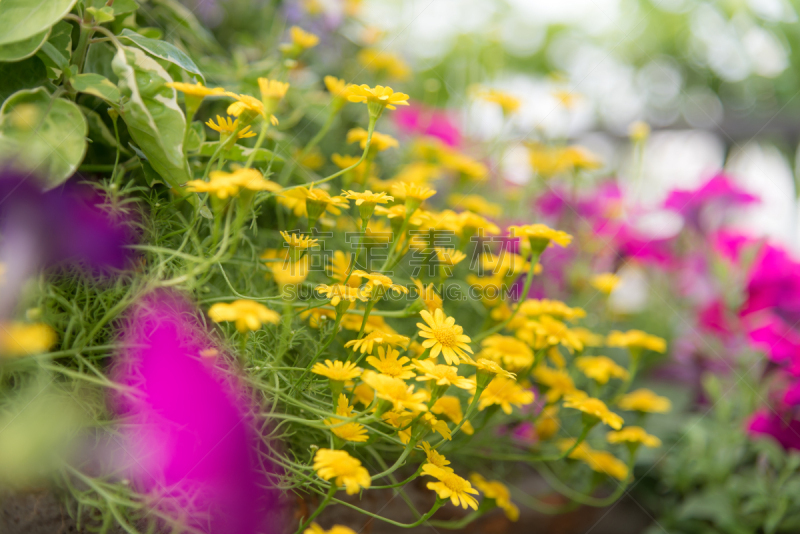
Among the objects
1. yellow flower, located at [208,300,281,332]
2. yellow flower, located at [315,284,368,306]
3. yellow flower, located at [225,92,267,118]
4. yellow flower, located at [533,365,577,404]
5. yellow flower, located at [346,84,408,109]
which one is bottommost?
yellow flower, located at [533,365,577,404]

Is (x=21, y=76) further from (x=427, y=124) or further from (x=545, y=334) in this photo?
(x=427, y=124)

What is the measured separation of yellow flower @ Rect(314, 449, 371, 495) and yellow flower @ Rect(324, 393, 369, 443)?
0.10 feet

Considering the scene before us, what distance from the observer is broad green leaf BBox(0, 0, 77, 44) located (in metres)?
0.35

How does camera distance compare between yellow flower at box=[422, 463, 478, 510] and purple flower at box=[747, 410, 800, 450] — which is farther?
purple flower at box=[747, 410, 800, 450]

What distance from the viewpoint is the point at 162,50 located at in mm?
395

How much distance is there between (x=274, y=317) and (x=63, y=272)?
17cm

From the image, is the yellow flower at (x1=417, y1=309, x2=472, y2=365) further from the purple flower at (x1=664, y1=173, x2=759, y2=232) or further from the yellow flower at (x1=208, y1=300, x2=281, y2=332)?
the purple flower at (x1=664, y1=173, x2=759, y2=232)

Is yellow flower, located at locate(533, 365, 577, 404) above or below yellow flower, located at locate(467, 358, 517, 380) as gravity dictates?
below

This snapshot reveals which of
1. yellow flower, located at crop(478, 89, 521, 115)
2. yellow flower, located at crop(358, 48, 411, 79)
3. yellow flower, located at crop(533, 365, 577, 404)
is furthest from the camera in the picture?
yellow flower, located at crop(358, 48, 411, 79)

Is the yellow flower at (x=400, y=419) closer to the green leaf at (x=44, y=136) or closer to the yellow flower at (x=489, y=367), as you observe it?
the yellow flower at (x=489, y=367)

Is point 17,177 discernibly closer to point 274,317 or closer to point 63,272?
point 63,272

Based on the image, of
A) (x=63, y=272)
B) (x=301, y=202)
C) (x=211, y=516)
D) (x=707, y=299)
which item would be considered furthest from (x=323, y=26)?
(x=707, y=299)

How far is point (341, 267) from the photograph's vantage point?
46cm

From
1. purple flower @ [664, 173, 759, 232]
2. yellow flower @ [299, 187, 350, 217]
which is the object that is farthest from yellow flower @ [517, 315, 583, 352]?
purple flower @ [664, 173, 759, 232]
